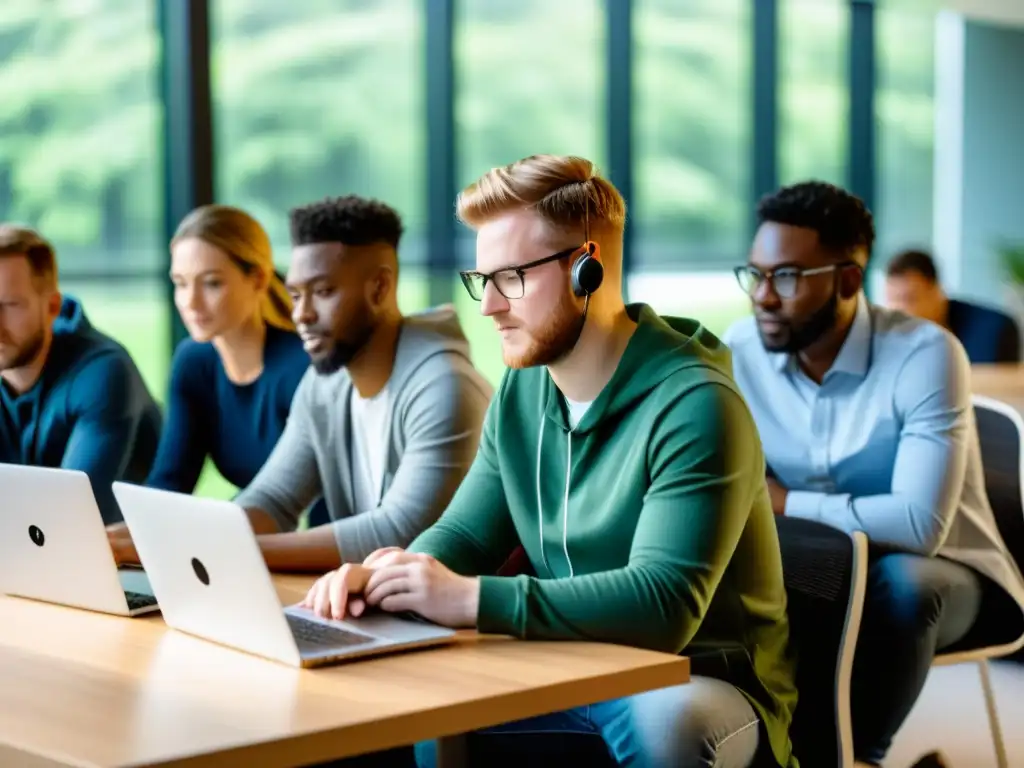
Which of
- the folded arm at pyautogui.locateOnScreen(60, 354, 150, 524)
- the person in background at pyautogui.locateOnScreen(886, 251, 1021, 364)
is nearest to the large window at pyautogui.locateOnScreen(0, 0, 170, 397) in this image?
the folded arm at pyautogui.locateOnScreen(60, 354, 150, 524)

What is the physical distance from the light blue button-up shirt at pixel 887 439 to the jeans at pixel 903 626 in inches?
2.1

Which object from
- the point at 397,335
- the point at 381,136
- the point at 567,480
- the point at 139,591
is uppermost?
the point at 381,136

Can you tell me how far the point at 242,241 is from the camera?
11.2 ft

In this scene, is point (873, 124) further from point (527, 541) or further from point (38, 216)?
point (527, 541)

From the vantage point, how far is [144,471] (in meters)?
3.40

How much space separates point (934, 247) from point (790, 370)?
7.36 metres

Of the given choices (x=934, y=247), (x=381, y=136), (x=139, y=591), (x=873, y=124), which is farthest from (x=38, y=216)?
(x=934, y=247)

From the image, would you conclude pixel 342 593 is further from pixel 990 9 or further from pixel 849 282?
pixel 990 9

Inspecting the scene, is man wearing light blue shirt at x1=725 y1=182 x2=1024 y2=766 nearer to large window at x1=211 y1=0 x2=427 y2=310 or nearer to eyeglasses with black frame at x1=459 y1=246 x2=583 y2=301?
eyeglasses with black frame at x1=459 y1=246 x2=583 y2=301

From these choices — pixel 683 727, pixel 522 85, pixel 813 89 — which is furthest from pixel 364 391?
pixel 813 89

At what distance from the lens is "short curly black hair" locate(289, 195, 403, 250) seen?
9.41ft

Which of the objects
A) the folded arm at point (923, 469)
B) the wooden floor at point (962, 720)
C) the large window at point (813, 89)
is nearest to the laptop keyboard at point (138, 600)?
the folded arm at point (923, 469)

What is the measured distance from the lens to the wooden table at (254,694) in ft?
4.78

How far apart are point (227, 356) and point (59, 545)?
138 centimetres
